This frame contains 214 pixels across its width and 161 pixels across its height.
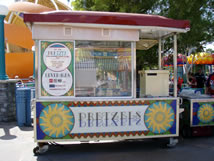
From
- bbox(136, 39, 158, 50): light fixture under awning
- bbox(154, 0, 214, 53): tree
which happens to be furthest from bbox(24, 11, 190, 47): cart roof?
bbox(154, 0, 214, 53): tree

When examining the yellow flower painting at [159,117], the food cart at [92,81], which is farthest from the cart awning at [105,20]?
the yellow flower painting at [159,117]

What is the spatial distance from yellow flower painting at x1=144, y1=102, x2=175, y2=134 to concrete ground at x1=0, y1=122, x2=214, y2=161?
525mm

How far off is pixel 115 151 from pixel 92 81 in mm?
1601

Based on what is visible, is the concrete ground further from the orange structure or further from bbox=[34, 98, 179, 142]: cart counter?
the orange structure

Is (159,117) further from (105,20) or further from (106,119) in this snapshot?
(105,20)

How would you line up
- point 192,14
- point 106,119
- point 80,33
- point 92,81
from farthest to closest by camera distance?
point 192,14
point 92,81
point 106,119
point 80,33

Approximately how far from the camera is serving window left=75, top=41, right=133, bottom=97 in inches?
180

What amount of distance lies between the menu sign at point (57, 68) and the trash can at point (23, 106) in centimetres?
261

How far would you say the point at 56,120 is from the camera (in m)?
4.33

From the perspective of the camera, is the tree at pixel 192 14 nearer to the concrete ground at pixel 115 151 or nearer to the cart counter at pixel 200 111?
the cart counter at pixel 200 111

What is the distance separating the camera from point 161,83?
198 inches

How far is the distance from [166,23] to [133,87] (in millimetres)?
1461

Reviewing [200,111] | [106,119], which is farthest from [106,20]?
[200,111]

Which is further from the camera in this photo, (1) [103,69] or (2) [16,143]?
(2) [16,143]
